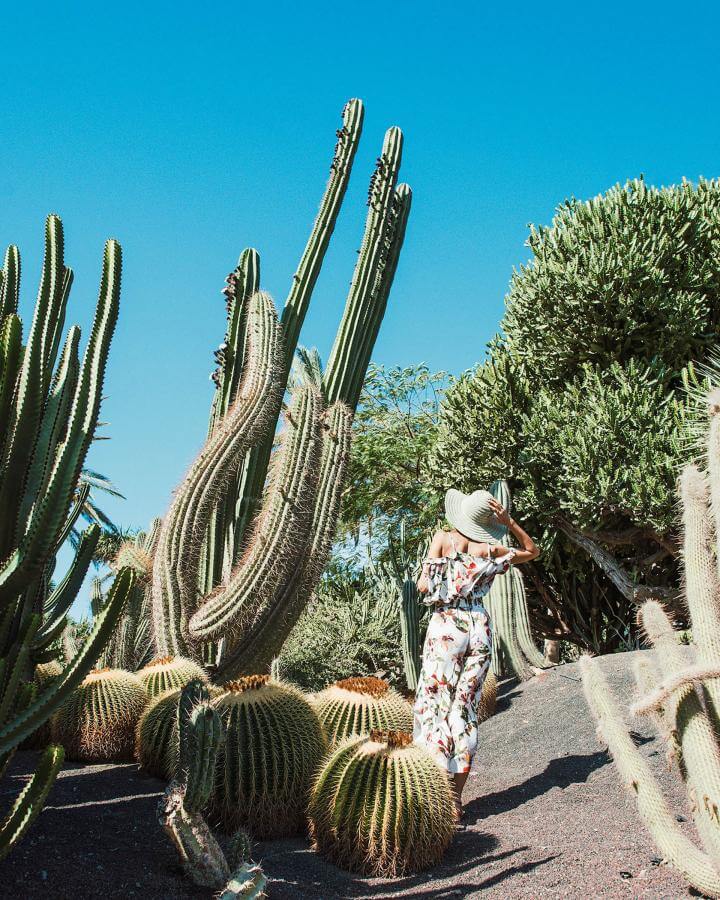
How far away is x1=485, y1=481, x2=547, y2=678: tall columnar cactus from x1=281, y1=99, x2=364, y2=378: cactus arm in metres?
3.20

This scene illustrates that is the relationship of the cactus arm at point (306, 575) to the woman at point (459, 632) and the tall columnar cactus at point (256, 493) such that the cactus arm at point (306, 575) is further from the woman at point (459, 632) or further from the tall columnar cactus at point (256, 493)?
the woman at point (459, 632)

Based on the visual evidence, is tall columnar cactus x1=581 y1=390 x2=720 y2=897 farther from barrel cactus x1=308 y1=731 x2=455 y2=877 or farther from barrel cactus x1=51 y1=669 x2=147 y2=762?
barrel cactus x1=51 y1=669 x2=147 y2=762

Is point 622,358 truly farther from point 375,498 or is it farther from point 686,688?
point 686,688

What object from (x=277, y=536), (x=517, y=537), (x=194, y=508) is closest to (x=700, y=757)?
(x=517, y=537)

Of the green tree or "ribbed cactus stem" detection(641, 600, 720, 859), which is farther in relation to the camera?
the green tree

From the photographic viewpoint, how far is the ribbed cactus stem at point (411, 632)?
8.23m

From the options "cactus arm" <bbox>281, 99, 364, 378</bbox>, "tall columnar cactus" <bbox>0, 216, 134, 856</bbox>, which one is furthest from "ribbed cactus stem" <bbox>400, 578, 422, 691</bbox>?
"tall columnar cactus" <bbox>0, 216, 134, 856</bbox>

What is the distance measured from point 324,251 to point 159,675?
4.64 meters

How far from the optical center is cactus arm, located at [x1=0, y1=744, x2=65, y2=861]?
A: 268cm

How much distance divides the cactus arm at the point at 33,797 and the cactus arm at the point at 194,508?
127 inches

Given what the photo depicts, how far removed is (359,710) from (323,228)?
201 inches

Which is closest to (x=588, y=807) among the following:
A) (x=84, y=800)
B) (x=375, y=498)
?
(x=84, y=800)

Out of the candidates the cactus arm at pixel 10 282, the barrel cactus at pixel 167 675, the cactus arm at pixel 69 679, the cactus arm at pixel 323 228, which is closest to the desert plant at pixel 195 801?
the cactus arm at pixel 69 679

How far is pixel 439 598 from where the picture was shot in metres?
4.89
